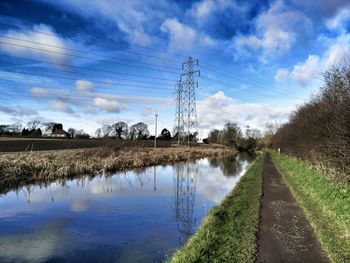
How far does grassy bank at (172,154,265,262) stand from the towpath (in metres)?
0.25

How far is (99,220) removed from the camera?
1130 cm

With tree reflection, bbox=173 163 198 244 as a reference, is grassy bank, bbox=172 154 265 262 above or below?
above

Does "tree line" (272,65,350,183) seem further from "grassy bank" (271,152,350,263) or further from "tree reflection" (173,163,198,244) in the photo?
"tree reflection" (173,163,198,244)

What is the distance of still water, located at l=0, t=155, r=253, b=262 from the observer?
8078 mm

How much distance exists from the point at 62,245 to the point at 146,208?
5248 millimetres

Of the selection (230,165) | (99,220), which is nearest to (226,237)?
(99,220)

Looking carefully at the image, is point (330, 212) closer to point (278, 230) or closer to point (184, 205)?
point (278, 230)

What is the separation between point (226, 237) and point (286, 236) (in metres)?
1.54

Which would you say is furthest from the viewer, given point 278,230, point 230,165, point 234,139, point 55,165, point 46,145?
point 234,139

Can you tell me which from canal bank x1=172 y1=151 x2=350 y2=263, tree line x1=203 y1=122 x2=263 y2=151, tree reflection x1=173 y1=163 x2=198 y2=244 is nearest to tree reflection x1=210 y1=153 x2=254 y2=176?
tree reflection x1=173 y1=163 x2=198 y2=244

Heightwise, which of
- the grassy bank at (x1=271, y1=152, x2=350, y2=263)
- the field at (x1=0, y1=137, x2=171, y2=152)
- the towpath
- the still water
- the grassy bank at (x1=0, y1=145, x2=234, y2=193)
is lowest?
the still water

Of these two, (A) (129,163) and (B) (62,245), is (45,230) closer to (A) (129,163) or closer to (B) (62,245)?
(B) (62,245)

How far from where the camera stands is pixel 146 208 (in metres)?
13.5

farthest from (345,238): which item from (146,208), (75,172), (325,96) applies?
(75,172)
